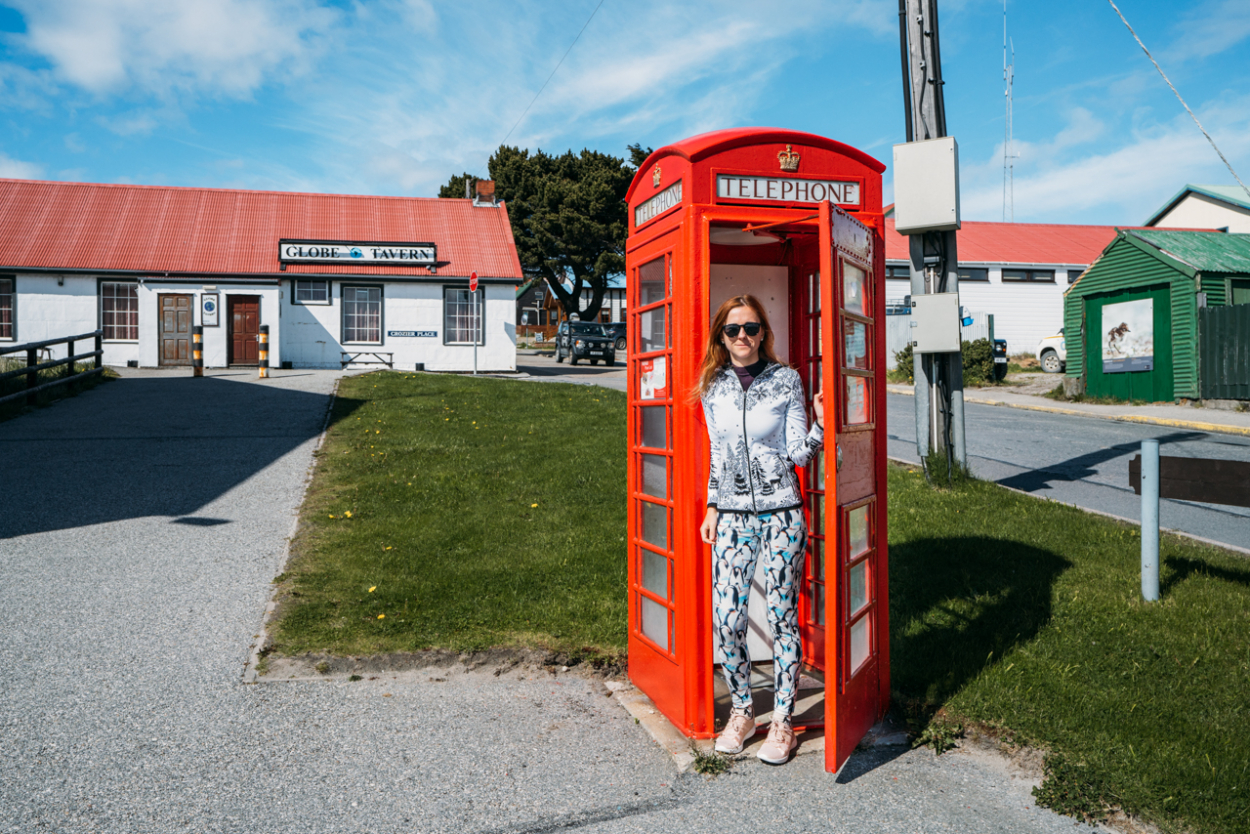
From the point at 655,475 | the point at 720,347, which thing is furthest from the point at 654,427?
the point at 720,347

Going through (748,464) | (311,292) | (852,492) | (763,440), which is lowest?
(852,492)

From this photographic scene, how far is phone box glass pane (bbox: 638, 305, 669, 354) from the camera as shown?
4.39 meters

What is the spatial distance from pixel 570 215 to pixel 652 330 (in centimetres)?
5092

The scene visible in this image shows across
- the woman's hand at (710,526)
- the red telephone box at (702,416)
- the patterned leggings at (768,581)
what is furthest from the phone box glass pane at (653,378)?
the patterned leggings at (768,581)

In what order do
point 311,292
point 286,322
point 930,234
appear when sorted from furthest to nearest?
1. point 311,292
2. point 286,322
3. point 930,234

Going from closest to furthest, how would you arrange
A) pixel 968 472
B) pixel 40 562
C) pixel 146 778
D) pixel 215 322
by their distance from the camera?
pixel 146 778, pixel 40 562, pixel 968 472, pixel 215 322

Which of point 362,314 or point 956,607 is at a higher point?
point 362,314

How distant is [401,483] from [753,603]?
560 cm

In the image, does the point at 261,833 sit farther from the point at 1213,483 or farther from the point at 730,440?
the point at 1213,483

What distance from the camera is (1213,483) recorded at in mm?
5348

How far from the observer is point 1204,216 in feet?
115

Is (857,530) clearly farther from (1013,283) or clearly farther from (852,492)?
(1013,283)

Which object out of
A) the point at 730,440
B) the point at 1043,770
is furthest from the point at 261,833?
the point at 1043,770

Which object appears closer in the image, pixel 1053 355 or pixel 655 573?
pixel 655 573
